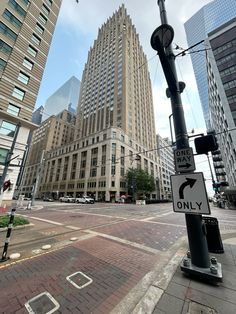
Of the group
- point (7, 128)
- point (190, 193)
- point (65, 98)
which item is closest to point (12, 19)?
point (7, 128)

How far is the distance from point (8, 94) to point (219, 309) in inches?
892

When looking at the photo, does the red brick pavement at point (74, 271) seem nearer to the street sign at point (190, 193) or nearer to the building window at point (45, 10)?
the street sign at point (190, 193)

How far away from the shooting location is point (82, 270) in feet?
12.2

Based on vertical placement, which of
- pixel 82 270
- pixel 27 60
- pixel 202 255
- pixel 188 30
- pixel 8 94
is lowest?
pixel 82 270

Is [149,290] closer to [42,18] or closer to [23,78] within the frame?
[23,78]

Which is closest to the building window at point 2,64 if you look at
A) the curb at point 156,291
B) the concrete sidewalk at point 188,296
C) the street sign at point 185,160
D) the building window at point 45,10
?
the building window at point 45,10

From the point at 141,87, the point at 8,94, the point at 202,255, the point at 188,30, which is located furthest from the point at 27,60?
the point at 188,30

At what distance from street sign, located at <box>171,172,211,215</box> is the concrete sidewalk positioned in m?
1.41

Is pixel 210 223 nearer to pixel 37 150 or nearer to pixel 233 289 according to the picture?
pixel 233 289

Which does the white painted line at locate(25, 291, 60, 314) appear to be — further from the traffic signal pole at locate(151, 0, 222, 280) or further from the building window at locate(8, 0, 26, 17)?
the building window at locate(8, 0, 26, 17)

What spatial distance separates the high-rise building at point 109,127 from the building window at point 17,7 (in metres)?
31.7

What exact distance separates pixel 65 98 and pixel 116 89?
104 m

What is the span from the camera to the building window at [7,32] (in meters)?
17.3

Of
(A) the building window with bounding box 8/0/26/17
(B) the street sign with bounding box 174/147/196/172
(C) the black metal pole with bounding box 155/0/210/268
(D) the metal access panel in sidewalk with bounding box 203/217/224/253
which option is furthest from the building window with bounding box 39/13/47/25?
(D) the metal access panel in sidewalk with bounding box 203/217/224/253
